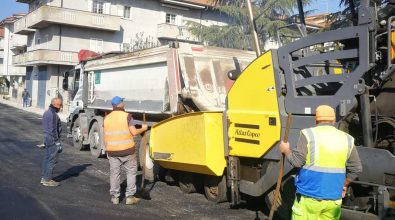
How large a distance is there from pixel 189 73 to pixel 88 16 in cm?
2799

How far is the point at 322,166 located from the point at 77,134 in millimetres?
10863

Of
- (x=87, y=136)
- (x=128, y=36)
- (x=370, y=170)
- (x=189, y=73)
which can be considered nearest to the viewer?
(x=370, y=170)

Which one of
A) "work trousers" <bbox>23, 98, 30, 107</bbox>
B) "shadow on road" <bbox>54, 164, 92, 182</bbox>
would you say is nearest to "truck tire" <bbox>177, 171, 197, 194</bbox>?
"shadow on road" <bbox>54, 164, 92, 182</bbox>

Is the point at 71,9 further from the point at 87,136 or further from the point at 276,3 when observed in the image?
the point at 87,136

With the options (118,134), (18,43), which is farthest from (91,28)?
(118,134)

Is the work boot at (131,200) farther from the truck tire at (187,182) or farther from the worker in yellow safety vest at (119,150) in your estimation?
the truck tire at (187,182)

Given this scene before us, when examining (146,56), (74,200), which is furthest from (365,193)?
(146,56)

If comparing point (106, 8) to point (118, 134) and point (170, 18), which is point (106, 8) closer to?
point (170, 18)

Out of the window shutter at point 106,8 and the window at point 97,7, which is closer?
the window at point 97,7

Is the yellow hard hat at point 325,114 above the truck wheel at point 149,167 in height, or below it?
above

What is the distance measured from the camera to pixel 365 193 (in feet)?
17.0

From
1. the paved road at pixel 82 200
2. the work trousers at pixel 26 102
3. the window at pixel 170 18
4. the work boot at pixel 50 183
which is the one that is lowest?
the paved road at pixel 82 200

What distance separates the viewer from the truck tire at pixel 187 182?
7.92 metres

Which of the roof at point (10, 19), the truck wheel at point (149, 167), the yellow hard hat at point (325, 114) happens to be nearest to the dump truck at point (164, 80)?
the truck wheel at point (149, 167)
